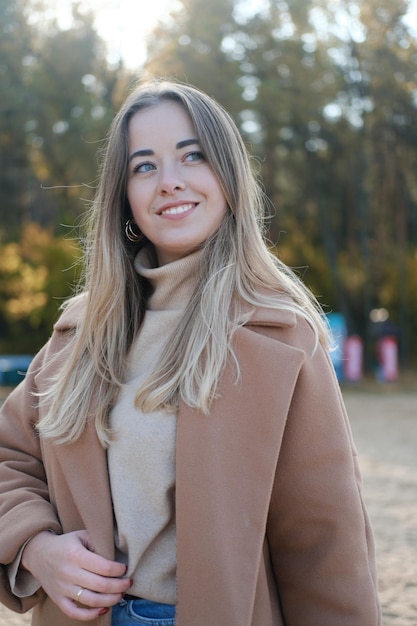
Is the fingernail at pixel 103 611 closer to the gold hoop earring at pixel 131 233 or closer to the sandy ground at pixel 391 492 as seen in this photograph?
the gold hoop earring at pixel 131 233

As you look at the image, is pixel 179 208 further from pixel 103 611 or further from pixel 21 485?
pixel 103 611

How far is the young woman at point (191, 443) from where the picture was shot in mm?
1688

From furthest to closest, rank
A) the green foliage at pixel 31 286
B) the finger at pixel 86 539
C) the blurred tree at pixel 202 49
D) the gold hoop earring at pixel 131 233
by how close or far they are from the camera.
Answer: the green foliage at pixel 31 286, the blurred tree at pixel 202 49, the gold hoop earring at pixel 131 233, the finger at pixel 86 539

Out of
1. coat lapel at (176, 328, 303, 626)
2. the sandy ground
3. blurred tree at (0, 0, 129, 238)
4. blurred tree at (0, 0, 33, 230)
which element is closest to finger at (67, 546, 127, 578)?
coat lapel at (176, 328, 303, 626)

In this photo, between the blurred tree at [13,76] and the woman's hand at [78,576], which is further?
the blurred tree at [13,76]

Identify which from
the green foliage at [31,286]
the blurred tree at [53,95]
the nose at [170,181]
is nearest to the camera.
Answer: the nose at [170,181]

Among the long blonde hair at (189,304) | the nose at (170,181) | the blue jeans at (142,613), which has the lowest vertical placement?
the blue jeans at (142,613)

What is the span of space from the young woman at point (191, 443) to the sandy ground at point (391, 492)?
260 cm

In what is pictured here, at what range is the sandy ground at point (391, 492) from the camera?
440 centimetres

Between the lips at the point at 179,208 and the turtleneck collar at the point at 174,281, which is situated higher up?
the lips at the point at 179,208

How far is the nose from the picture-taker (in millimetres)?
1894

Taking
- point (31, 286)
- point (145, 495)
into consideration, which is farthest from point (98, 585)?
point (31, 286)

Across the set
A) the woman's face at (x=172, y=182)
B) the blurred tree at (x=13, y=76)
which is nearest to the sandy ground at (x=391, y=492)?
the woman's face at (x=172, y=182)

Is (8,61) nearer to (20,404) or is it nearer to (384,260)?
(384,260)
